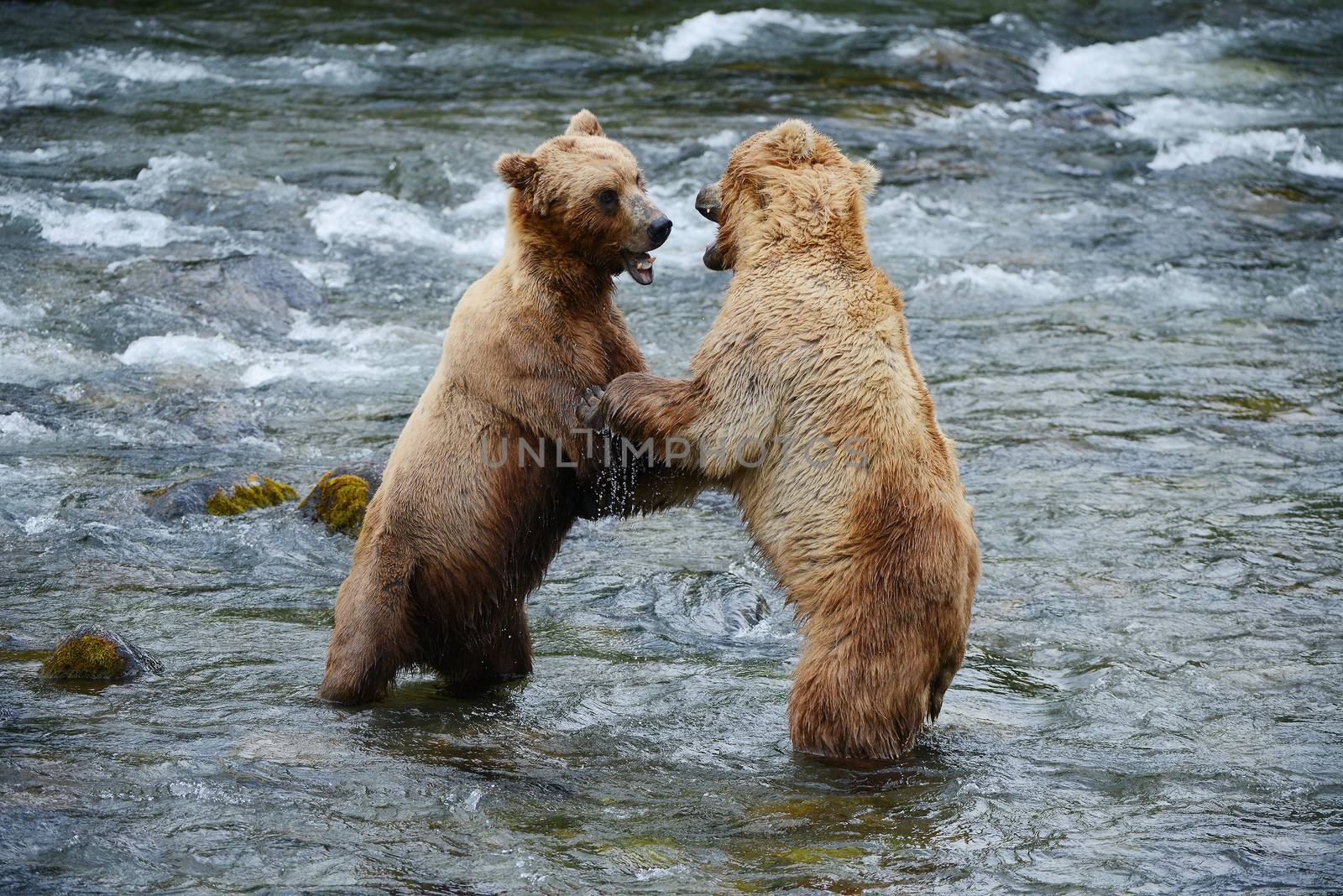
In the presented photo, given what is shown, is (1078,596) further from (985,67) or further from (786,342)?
(985,67)

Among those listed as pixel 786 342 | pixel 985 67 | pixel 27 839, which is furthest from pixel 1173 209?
pixel 27 839

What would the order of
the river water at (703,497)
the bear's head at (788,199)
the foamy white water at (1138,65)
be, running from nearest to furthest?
the river water at (703,497), the bear's head at (788,199), the foamy white water at (1138,65)

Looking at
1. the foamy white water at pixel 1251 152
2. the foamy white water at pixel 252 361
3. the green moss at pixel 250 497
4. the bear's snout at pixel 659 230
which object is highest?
the foamy white water at pixel 1251 152

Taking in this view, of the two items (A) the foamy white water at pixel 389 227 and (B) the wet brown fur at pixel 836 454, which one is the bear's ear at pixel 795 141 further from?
(A) the foamy white water at pixel 389 227

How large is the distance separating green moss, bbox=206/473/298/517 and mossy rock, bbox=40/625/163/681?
2.09 m

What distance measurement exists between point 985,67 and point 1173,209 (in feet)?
16.8

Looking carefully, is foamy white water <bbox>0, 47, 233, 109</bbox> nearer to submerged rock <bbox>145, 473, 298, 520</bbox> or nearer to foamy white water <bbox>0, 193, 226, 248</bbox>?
foamy white water <bbox>0, 193, 226, 248</bbox>

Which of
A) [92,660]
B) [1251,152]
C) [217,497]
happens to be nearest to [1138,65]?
Result: [1251,152]

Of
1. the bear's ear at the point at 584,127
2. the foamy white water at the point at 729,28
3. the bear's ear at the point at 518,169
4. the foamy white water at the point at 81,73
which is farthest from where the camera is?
the foamy white water at the point at 729,28

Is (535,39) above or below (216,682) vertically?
above

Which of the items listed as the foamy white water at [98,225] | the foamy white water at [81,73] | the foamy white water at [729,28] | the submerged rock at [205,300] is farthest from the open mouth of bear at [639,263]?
the foamy white water at [729,28]

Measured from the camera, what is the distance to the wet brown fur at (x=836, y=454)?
5219 mm

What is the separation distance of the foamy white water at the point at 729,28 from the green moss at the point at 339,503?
12071 mm

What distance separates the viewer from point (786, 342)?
17.8 ft
